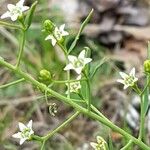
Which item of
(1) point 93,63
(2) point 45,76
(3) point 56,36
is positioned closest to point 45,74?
(2) point 45,76

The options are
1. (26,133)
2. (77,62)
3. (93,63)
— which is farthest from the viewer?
(93,63)

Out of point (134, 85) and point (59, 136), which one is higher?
point (134, 85)

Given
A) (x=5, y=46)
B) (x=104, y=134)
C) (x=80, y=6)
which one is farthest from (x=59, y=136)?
(x=80, y=6)

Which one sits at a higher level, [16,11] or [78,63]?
[16,11]

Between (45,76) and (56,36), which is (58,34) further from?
(45,76)

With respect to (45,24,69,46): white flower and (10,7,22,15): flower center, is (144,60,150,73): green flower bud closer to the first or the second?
(45,24,69,46): white flower

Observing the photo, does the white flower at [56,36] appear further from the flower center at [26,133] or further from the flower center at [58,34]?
the flower center at [26,133]

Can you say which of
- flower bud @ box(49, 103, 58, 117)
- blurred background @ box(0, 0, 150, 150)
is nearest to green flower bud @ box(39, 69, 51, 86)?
flower bud @ box(49, 103, 58, 117)

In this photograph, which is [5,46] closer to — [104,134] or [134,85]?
[104,134]

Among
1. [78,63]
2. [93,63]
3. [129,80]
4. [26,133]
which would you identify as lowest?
[93,63]
